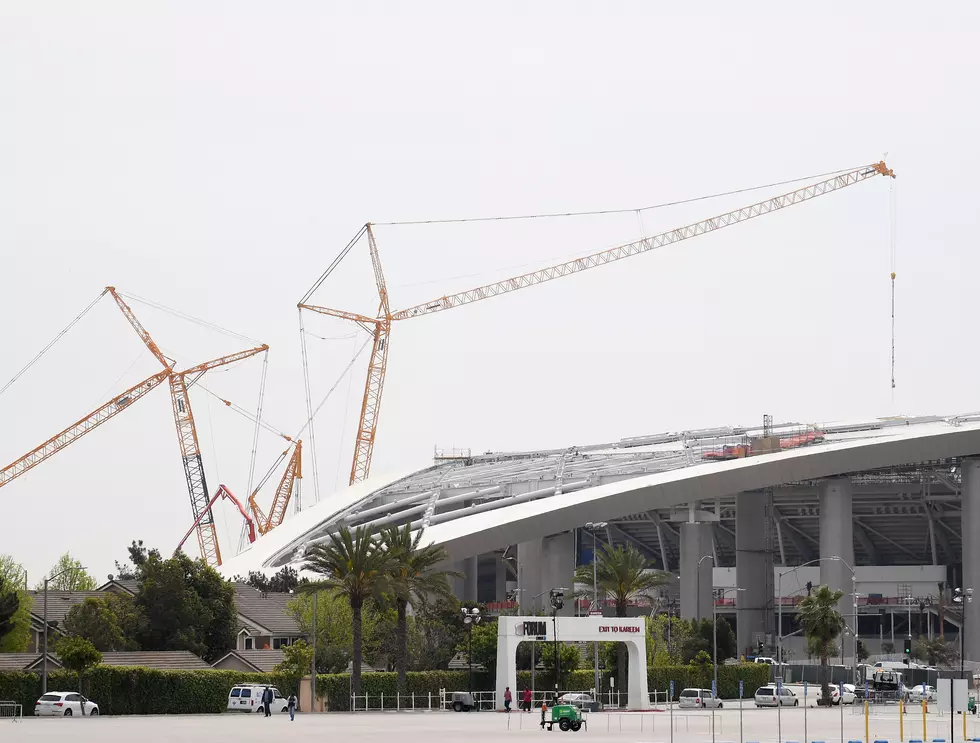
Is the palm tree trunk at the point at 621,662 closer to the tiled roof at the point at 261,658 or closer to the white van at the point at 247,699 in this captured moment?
the tiled roof at the point at 261,658

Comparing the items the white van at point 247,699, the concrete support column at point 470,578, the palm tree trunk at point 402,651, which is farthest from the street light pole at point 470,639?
the concrete support column at point 470,578

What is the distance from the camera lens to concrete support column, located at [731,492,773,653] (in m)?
123

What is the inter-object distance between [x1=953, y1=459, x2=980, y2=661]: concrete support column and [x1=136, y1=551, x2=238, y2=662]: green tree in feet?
177

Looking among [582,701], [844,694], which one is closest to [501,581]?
[844,694]

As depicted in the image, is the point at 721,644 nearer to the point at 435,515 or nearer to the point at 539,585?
the point at 539,585

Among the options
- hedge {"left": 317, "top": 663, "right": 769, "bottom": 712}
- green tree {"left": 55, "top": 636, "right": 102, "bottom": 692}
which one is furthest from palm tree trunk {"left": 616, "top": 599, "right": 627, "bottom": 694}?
green tree {"left": 55, "top": 636, "right": 102, "bottom": 692}

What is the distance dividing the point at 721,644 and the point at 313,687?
137 ft

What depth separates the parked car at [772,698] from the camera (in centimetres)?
8394

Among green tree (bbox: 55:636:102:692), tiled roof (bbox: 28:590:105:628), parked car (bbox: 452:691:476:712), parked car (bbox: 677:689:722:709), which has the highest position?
tiled roof (bbox: 28:590:105:628)

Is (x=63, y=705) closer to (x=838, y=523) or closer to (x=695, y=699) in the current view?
(x=695, y=699)

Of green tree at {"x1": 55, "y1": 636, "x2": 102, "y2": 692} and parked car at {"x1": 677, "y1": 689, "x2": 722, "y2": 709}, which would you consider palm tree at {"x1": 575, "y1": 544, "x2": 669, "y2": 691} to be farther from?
green tree at {"x1": 55, "y1": 636, "x2": 102, "y2": 692}

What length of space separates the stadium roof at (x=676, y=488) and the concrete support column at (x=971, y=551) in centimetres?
215

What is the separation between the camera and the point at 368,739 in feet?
152

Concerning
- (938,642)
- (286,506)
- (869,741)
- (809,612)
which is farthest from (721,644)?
(286,506)
